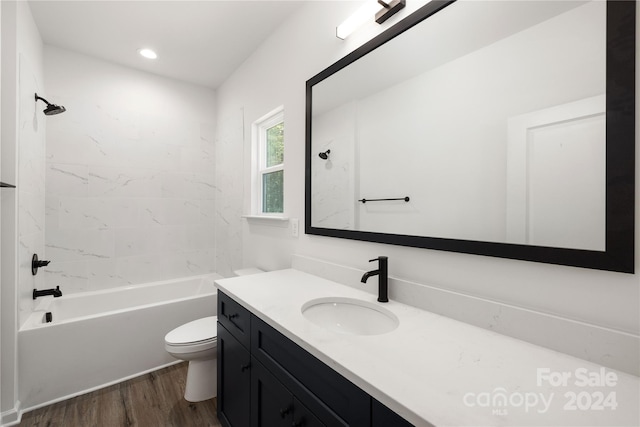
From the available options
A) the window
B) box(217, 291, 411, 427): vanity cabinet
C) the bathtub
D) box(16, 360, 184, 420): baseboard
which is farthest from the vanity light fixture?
box(16, 360, 184, 420): baseboard

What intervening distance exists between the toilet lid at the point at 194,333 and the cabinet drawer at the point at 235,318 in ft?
1.15

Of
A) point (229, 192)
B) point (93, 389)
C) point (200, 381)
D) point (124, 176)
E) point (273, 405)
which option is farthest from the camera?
point (229, 192)

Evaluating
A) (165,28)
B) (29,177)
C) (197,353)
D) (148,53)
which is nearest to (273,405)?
(197,353)

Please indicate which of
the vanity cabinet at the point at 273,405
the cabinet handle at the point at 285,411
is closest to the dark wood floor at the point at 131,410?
the vanity cabinet at the point at 273,405

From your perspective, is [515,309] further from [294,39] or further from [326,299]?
[294,39]

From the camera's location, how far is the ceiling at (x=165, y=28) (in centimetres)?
190

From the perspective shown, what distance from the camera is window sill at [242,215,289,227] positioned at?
6.60 ft

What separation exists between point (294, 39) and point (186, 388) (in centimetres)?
250

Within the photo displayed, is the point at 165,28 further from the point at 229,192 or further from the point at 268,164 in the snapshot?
the point at 229,192

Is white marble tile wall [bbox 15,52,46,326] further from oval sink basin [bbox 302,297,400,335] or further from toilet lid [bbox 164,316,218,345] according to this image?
oval sink basin [bbox 302,297,400,335]

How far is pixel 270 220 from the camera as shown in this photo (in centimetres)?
216

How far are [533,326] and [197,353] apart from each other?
5.83ft

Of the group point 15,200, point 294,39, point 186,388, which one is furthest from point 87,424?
point 294,39

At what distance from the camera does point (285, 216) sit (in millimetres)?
2023
